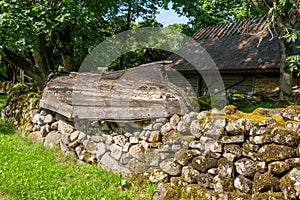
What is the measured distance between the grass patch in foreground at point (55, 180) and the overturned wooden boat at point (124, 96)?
102 cm

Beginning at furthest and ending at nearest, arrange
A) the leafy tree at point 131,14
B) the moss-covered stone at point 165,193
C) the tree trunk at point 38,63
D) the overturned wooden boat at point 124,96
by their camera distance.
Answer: the leafy tree at point 131,14 < the tree trunk at point 38,63 < the overturned wooden boat at point 124,96 < the moss-covered stone at point 165,193

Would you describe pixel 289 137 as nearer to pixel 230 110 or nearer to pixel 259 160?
pixel 259 160

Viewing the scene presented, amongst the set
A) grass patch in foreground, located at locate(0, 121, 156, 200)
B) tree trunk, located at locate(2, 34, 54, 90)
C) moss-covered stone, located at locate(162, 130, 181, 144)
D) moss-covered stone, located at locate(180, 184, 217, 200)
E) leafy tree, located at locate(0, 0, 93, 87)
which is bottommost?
grass patch in foreground, located at locate(0, 121, 156, 200)

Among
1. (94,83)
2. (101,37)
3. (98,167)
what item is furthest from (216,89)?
(98,167)

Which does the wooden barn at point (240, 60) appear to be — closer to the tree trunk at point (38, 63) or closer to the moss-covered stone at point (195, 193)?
the tree trunk at point (38, 63)

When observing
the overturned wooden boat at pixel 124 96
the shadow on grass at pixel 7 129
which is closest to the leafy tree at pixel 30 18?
the overturned wooden boat at pixel 124 96

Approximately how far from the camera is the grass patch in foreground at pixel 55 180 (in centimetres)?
422

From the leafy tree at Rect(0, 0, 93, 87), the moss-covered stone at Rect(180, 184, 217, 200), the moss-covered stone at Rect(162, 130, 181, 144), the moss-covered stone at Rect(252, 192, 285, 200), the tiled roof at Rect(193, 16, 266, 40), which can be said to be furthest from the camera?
the tiled roof at Rect(193, 16, 266, 40)

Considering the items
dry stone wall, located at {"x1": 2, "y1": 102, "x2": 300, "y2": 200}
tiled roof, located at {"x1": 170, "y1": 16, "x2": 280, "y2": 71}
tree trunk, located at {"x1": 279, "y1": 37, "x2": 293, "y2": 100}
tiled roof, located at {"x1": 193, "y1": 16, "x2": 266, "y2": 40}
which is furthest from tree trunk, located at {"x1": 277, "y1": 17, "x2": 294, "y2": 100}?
dry stone wall, located at {"x1": 2, "y1": 102, "x2": 300, "y2": 200}

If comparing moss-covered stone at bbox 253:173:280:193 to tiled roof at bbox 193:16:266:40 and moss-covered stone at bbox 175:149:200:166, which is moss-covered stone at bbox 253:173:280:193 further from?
tiled roof at bbox 193:16:266:40

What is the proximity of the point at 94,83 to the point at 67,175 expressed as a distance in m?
2.13

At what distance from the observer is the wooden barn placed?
11.1 m

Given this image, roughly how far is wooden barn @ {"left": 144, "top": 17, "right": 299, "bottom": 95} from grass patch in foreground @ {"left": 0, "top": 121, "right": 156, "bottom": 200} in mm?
7523

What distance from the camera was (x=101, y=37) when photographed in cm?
1273
